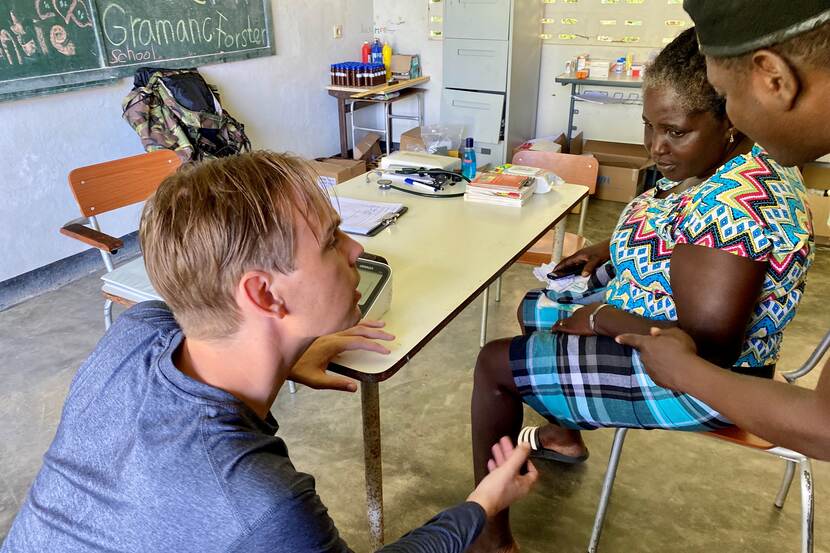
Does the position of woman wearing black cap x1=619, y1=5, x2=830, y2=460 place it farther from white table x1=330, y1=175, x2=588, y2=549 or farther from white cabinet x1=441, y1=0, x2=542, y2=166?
white cabinet x1=441, y1=0, x2=542, y2=166

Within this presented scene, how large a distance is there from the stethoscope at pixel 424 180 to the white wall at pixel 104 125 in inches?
73.8

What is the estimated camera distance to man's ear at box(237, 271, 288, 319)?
0.78 m

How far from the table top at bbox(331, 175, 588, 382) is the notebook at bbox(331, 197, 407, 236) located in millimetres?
30

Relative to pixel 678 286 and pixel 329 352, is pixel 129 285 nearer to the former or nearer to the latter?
pixel 329 352

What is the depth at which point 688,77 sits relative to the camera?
1.30 meters

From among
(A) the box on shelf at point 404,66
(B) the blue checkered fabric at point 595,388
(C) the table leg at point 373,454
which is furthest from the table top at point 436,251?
(A) the box on shelf at point 404,66

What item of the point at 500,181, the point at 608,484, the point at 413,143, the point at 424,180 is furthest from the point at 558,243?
the point at 413,143

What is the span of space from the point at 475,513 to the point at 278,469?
406mm

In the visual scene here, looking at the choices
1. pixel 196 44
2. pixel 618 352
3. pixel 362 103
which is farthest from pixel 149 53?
pixel 618 352

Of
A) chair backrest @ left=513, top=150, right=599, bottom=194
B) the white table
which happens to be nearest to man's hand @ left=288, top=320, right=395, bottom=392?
the white table

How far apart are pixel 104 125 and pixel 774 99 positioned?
3.46 metres

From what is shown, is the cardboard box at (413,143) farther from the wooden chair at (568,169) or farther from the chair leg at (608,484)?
the chair leg at (608,484)

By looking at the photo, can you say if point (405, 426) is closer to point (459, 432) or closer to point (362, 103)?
point (459, 432)

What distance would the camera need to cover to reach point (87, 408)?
84 centimetres
